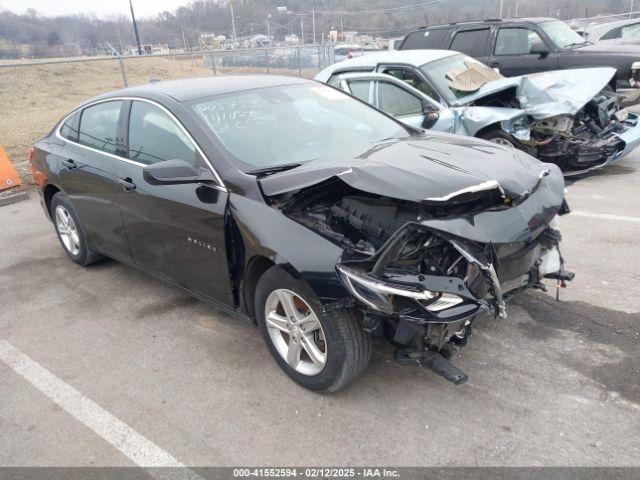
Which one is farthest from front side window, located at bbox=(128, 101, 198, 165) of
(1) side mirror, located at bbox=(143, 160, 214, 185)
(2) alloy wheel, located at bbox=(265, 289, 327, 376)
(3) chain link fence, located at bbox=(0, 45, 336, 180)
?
(3) chain link fence, located at bbox=(0, 45, 336, 180)

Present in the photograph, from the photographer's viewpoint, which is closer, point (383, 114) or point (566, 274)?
point (566, 274)

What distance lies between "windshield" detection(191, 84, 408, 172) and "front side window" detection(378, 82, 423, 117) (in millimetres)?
2620

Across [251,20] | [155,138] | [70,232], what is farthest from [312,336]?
[251,20]

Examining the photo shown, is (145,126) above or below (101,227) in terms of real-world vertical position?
above

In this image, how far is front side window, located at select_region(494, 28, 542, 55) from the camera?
9414 millimetres

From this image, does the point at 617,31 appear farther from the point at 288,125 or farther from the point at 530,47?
the point at 288,125

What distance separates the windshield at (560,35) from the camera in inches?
368

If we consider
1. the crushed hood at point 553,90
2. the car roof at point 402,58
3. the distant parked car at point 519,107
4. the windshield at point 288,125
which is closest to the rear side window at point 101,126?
the windshield at point 288,125

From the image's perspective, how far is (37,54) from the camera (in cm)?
3766

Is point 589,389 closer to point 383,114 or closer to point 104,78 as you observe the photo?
point 383,114

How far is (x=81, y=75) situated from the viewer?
27.0 m

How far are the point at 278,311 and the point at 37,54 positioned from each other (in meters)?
42.3

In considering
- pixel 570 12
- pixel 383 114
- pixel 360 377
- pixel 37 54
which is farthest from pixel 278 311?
pixel 570 12

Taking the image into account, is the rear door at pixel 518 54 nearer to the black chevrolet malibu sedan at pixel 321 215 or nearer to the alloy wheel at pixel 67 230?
the black chevrolet malibu sedan at pixel 321 215
